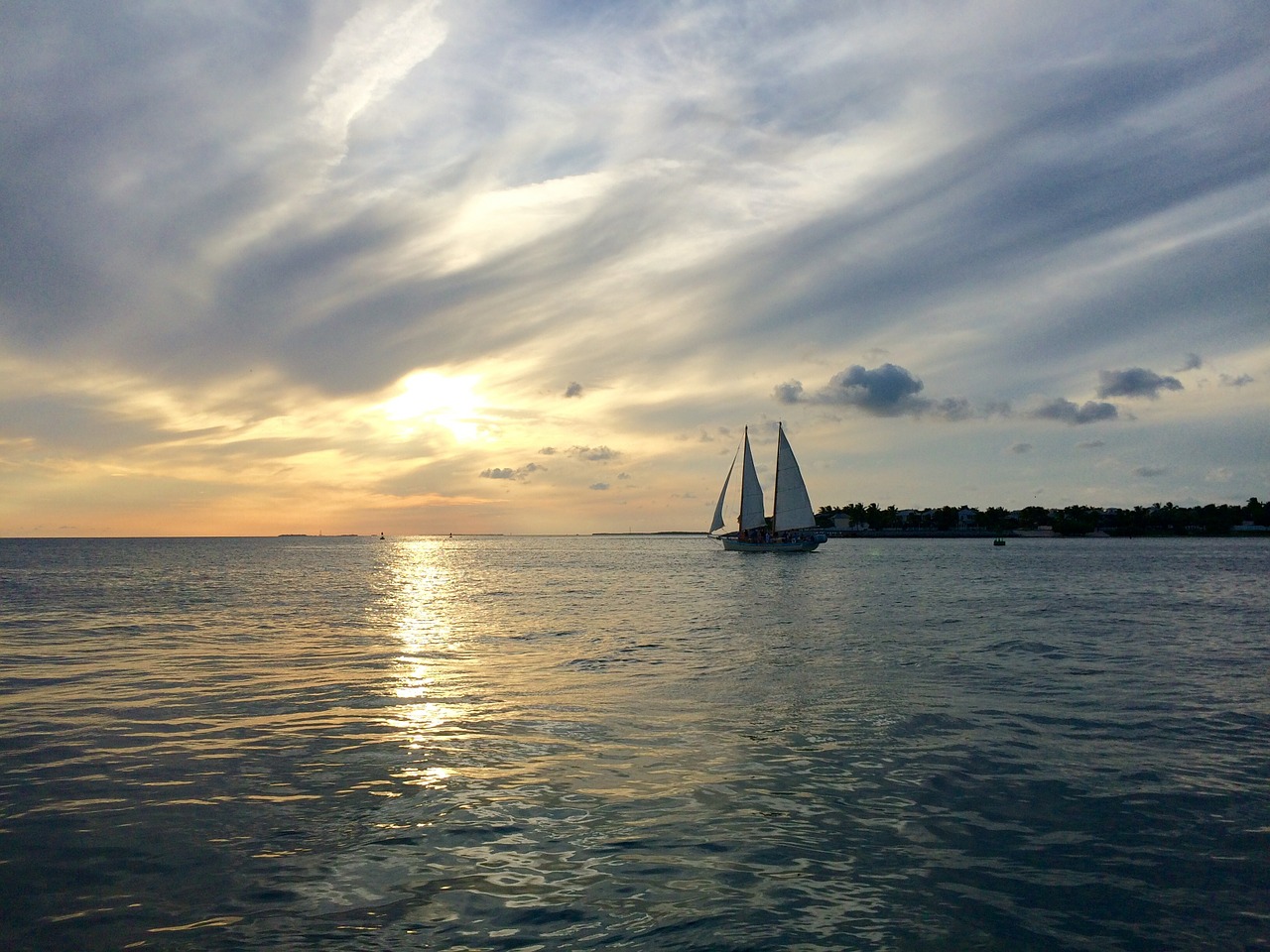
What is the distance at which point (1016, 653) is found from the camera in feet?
100

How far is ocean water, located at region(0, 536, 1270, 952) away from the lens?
909 centimetres

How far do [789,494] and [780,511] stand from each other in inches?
175

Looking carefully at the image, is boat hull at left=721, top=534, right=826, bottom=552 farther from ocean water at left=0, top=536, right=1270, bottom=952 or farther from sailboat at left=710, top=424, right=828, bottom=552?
ocean water at left=0, top=536, right=1270, bottom=952

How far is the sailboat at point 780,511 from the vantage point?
125 metres

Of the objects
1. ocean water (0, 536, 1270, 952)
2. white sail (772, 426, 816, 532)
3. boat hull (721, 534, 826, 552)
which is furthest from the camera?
boat hull (721, 534, 826, 552)

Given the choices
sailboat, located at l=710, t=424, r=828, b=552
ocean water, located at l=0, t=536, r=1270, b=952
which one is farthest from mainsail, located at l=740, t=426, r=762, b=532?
ocean water, located at l=0, t=536, r=1270, b=952

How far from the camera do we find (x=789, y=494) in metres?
128

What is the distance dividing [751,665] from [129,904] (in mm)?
20823

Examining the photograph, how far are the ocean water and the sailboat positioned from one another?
9253 centimetres

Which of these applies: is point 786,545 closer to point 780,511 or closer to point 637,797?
point 780,511

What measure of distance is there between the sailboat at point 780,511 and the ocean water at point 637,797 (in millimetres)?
92527

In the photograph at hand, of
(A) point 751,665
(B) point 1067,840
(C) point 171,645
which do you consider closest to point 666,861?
(B) point 1067,840

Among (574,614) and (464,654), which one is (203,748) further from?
(574,614)

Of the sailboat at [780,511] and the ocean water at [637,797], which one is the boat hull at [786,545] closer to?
the sailboat at [780,511]
